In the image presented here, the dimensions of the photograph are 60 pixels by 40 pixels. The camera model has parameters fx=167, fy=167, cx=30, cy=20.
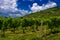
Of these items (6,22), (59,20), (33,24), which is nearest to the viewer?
(6,22)

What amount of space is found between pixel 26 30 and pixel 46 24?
17274 millimetres

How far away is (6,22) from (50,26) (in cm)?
3182

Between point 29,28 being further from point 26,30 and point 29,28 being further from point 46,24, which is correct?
point 46,24

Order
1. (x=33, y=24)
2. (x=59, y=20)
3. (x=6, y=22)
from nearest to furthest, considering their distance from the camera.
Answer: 1. (x=6, y=22)
2. (x=33, y=24)
3. (x=59, y=20)

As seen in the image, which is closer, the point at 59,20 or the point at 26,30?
the point at 26,30

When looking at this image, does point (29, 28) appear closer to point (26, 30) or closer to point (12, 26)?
point (26, 30)

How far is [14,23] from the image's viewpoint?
12038 cm

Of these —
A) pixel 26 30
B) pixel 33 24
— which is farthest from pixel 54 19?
pixel 26 30

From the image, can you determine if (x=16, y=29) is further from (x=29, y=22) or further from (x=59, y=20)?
(x=59, y=20)

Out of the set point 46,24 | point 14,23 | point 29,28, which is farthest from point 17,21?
point 46,24

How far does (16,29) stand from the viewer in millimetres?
120000

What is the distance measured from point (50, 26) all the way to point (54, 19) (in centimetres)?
865

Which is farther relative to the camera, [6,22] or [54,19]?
[54,19]

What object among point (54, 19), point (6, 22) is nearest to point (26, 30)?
point (6, 22)
